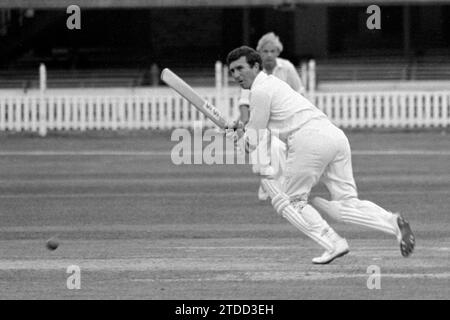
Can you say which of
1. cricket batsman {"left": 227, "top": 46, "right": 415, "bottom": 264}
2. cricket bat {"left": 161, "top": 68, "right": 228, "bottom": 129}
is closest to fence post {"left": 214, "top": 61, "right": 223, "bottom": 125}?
A: cricket bat {"left": 161, "top": 68, "right": 228, "bottom": 129}

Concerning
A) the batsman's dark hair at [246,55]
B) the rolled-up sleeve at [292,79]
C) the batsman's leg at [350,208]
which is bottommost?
the batsman's leg at [350,208]

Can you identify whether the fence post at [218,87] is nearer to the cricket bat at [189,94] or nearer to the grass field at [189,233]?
the grass field at [189,233]

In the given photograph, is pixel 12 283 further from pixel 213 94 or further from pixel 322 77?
pixel 322 77

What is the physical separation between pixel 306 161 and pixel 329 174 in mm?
319

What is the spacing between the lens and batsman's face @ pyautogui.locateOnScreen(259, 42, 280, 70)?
1800 centimetres

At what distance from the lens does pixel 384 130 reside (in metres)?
31.3

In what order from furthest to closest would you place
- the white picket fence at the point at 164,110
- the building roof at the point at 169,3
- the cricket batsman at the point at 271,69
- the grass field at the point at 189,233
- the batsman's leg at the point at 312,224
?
the building roof at the point at 169,3 < the white picket fence at the point at 164,110 < the cricket batsman at the point at 271,69 < the batsman's leg at the point at 312,224 < the grass field at the point at 189,233

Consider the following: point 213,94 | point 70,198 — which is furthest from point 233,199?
point 213,94

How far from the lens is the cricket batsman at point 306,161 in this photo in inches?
427

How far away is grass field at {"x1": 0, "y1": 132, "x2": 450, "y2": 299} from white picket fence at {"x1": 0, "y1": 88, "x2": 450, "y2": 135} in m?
6.02

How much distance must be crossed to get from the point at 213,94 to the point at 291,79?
12.9 meters

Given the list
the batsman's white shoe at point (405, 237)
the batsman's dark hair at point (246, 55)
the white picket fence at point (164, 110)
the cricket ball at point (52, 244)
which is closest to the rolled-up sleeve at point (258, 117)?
the batsman's dark hair at point (246, 55)
